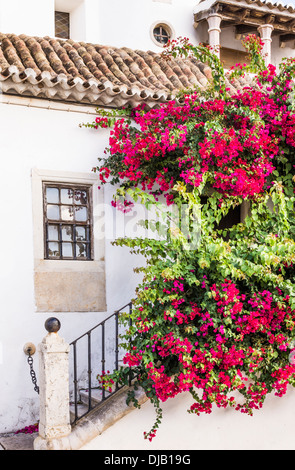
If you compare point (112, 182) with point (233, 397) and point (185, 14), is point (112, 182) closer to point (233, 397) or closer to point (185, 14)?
point (233, 397)

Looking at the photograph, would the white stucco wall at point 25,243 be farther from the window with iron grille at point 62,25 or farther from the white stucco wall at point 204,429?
the window with iron grille at point 62,25

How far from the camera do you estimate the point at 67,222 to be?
9.03m

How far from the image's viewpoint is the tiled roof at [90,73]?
845 cm

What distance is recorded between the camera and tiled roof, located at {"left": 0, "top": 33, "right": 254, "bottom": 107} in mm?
8445

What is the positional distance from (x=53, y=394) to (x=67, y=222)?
2675 millimetres

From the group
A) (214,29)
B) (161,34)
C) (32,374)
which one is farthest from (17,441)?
(214,29)

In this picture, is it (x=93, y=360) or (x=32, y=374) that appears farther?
(x=93, y=360)

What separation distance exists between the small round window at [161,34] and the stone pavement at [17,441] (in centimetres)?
818

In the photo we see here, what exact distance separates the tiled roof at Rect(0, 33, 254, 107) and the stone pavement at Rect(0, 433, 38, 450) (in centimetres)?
408

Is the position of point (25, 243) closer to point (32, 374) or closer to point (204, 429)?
point (32, 374)

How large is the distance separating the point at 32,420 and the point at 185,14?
347 inches
